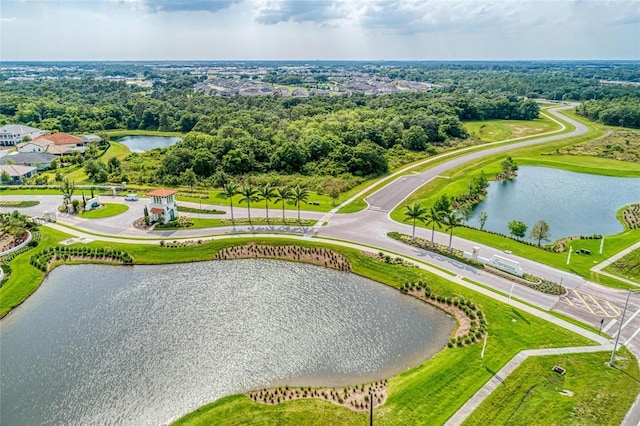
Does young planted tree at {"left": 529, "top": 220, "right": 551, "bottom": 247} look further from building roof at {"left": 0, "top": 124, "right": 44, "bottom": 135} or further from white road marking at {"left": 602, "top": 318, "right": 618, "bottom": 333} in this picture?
building roof at {"left": 0, "top": 124, "right": 44, "bottom": 135}

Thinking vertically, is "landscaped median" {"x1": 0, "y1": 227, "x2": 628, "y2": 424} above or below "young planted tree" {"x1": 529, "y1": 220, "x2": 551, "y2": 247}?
below

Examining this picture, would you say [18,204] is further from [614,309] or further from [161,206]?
[614,309]

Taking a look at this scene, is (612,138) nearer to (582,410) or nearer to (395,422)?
(582,410)

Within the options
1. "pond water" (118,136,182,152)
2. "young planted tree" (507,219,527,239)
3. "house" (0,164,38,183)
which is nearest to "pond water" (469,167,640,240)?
"young planted tree" (507,219,527,239)

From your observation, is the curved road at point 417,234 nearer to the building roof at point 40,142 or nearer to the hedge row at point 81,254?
the hedge row at point 81,254

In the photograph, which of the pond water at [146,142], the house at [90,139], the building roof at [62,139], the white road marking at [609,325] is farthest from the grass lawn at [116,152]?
the white road marking at [609,325]

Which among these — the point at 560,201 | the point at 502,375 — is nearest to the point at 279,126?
the point at 560,201

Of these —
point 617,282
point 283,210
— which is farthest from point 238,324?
point 617,282
